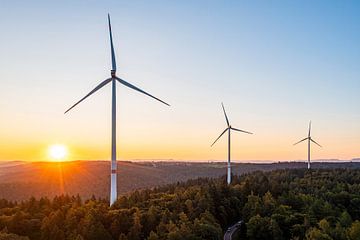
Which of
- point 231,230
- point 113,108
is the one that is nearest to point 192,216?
point 231,230

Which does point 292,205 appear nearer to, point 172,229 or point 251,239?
point 251,239

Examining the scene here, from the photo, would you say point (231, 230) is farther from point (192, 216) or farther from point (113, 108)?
point (113, 108)

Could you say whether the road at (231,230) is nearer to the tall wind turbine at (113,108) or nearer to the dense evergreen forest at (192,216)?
the dense evergreen forest at (192,216)

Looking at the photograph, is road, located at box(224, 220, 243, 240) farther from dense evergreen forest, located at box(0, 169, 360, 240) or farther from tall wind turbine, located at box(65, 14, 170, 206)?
tall wind turbine, located at box(65, 14, 170, 206)

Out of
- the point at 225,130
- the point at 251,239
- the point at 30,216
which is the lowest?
the point at 251,239

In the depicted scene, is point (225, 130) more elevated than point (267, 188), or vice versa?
point (225, 130)

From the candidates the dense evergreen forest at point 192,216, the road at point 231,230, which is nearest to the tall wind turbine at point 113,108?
the dense evergreen forest at point 192,216

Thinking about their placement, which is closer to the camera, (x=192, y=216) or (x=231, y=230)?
(x=192, y=216)

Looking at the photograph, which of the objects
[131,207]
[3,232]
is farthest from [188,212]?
[3,232]
